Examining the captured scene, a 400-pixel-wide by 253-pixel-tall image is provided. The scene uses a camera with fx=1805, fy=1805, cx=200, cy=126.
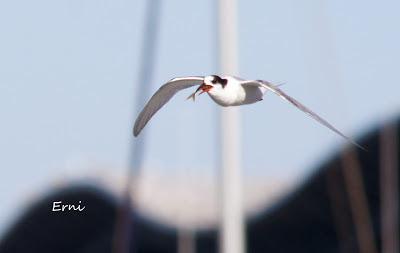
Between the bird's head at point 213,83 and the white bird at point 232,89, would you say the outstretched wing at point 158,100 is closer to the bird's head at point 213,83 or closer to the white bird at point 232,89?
the white bird at point 232,89

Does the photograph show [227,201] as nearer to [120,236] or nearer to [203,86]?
[120,236]

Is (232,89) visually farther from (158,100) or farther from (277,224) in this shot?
(277,224)

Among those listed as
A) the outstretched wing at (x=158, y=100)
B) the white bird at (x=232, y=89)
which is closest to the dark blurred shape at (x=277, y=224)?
the outstretched wing at (x=158, y=100)

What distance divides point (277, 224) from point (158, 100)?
38609 millimetres

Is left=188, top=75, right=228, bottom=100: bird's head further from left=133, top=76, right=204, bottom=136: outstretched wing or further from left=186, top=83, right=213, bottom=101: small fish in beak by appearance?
left=133, top=76, right=204, bottom=136: outstretched wing

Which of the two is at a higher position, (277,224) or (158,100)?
(158,100)

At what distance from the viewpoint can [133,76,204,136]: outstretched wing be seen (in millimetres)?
15041

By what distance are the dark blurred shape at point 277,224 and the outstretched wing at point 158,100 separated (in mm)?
29234

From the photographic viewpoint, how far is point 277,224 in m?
53.6

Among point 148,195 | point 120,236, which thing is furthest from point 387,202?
point 120,236

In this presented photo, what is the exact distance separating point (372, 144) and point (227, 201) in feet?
89.1

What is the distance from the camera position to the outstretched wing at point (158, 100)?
592 inches

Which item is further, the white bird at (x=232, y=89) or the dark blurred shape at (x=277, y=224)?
the dark blurred shape at (x=277, y=224)

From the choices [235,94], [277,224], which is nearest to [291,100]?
Answer: [235,94]
